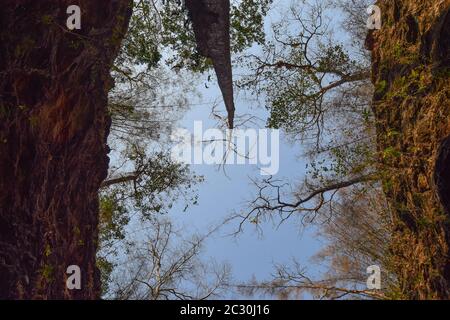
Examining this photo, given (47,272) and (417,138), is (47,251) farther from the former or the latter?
(417,138)

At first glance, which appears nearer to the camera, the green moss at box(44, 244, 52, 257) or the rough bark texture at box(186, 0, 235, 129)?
the green moss at box(44, 244, 52, 257)

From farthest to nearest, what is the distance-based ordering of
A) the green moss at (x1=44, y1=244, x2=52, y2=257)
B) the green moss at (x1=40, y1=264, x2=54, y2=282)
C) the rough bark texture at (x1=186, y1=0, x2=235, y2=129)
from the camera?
1. the rough bark texture at (x1=186, y1=0, x2=235, y2=129)
2. the green moss at (x1=44, y1=244, x2=52, y2=257)
3. the green moss at (x1=40, y1=264, x2=54, y2=282)

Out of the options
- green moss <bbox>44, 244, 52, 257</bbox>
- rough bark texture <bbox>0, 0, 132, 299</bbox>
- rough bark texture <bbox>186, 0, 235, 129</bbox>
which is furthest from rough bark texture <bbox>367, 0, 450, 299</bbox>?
green moss <bbox>44, 244, 52, 257</bbox>

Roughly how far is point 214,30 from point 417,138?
324 cm

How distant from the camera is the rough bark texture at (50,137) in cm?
427

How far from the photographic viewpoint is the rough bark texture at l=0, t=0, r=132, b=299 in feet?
14.0

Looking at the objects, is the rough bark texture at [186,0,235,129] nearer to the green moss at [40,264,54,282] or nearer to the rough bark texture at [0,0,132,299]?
the rough bark texture at [0,0,132,299]

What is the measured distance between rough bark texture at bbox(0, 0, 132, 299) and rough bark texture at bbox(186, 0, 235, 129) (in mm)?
1251

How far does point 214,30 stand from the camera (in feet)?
21.3

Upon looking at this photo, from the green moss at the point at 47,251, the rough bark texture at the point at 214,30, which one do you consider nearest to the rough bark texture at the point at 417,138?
the rough bark texture at the point at 214,30

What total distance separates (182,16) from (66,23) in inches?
110
